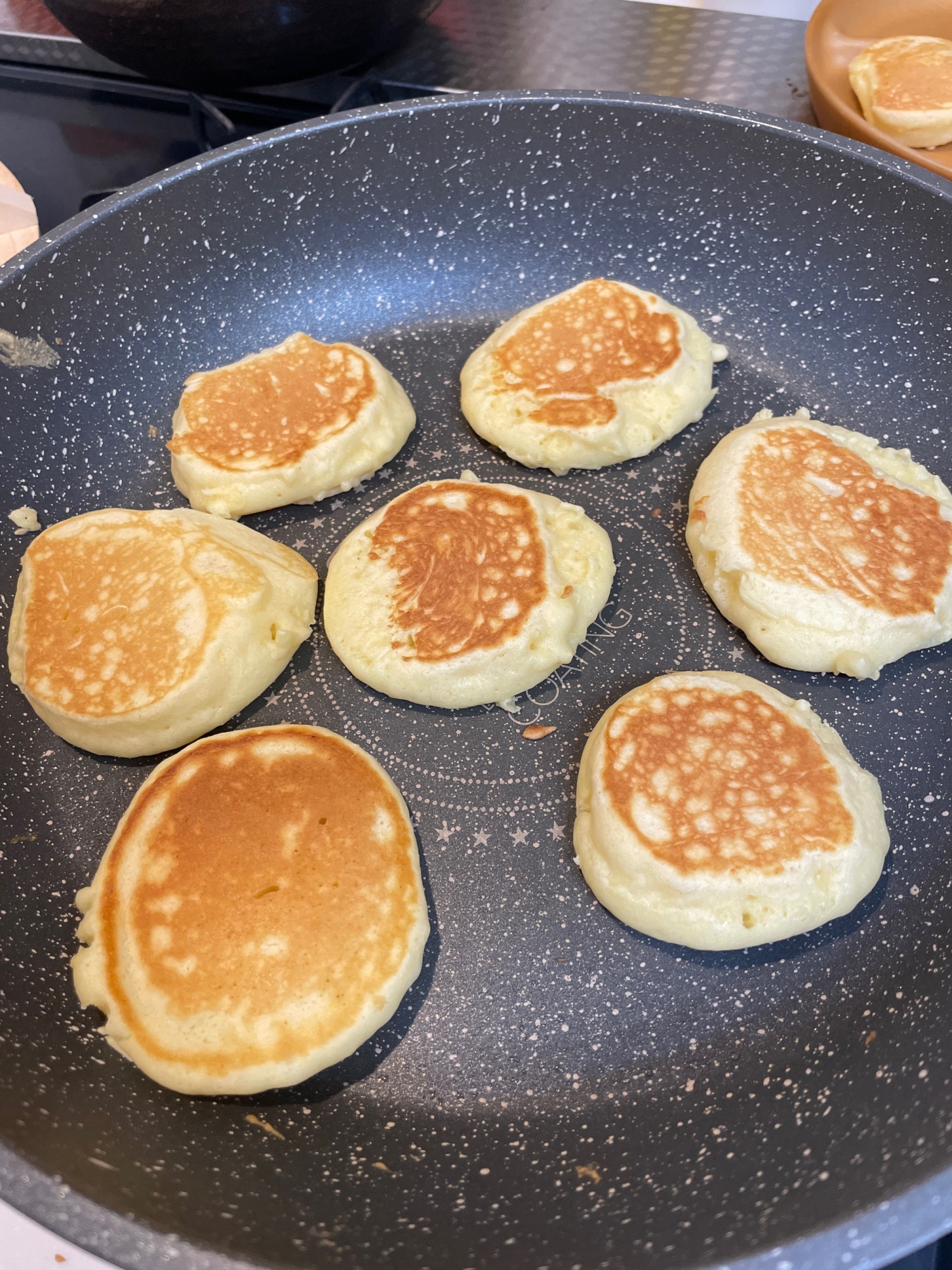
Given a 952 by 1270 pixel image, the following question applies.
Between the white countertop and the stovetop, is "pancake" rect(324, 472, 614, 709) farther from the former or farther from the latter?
the stovetop

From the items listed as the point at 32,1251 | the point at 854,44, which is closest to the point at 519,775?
the point at 32,1251

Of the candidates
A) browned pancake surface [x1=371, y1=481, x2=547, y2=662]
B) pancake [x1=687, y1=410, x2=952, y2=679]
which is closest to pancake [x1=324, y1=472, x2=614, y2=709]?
browned pancake surface [x1=371, y1=481, x2=547, y2=662]

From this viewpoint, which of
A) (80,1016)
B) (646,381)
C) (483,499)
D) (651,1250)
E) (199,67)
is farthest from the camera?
(199,67)

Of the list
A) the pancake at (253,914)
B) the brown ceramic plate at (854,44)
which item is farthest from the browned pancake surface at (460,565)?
the brown ceramic plate at (854,44)

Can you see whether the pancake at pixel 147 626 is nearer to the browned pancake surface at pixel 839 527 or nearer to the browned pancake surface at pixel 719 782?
the browned pancake surface at pixel 719 782

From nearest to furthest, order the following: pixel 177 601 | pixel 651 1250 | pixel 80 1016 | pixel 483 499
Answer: pixel 651 1250
pixel 80 1016
pixel 177 601
pixel 483 499

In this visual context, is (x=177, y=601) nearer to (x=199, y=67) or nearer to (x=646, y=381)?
(x=646, y=381)

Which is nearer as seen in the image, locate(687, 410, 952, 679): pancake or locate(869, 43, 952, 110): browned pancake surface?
locate(687, 410, 952, 679): pancake

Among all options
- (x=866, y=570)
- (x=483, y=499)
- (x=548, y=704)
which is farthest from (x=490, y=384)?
(x=866, y=570)
